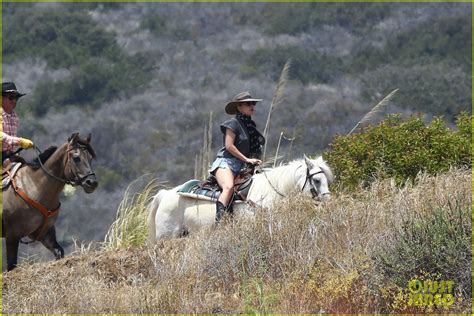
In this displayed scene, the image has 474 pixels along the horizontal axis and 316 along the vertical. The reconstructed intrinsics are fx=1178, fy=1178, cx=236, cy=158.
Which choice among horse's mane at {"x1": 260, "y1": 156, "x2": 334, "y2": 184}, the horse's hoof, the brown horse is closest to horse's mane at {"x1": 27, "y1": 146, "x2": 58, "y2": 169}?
the brown horse

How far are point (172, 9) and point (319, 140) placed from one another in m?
27.4

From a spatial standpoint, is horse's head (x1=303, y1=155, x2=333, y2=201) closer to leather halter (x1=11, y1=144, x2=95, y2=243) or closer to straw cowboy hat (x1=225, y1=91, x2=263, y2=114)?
straw cowboy hat (x1=225, y1=91, x2=263, y2=114)

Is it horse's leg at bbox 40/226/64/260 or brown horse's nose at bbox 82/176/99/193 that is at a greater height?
brown horse's nose at bbox 82/176/99/193

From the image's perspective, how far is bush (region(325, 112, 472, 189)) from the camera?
13258mm

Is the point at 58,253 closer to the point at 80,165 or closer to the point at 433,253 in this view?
the point at 80,165

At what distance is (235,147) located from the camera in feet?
42.8

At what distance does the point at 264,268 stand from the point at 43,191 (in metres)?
4.28

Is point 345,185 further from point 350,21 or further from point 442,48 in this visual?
point 350,21

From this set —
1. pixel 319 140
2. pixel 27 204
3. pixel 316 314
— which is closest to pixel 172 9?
pixel 319 140

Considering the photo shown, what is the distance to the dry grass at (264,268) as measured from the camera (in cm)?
906

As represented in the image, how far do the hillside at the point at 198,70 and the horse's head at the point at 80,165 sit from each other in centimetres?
2635

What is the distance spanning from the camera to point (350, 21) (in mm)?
69438

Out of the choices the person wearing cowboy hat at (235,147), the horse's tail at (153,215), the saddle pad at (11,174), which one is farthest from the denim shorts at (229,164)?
the saddle pad at (11,174)

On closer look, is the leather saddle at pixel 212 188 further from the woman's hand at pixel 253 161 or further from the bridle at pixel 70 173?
the bridle at pixel 70 173
